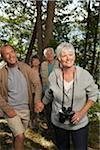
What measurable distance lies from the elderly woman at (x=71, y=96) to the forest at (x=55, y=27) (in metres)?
2.73

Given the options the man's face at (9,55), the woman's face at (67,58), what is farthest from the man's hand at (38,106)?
the woman's face at (67,58)

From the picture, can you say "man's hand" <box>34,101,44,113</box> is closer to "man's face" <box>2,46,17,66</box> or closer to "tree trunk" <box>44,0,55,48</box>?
"man's face" <box>2,46,17,66</box>

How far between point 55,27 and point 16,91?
3.43m

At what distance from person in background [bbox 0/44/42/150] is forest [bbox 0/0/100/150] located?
7.09ft

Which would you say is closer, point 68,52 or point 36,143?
point 68,52

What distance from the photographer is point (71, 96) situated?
2357mm

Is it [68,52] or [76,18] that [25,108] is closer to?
[68,52]

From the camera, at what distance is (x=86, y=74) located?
242cm

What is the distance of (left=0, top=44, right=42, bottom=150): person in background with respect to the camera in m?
2.93

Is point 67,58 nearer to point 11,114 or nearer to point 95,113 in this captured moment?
point 11,114

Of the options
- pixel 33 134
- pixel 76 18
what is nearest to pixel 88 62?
pixel 76 18

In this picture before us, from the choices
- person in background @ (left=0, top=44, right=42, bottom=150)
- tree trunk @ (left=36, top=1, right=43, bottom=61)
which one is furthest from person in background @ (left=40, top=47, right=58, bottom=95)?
tree trunk @ (left=36, top=1, right=43, bottom=61)

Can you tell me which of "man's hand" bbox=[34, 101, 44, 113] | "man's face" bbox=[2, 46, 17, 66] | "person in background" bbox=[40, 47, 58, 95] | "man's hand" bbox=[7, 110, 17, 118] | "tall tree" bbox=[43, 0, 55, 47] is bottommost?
"man's hand" bbox=[7, 110, 17, 118]

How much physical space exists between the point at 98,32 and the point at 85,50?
1.36 feet
